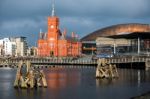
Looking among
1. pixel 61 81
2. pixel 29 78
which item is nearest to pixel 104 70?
pixel 61 81

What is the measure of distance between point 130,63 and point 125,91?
9854 centimetres

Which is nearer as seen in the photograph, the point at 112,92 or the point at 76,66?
the point at 112,92

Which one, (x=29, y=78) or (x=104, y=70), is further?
(x=104, y=70)

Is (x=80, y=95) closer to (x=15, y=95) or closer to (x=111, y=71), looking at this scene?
(x=15, y=95)

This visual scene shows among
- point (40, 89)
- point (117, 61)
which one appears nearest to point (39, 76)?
point (40, 89)

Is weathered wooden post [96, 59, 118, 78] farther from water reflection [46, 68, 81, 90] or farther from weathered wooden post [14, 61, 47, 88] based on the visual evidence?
weathered wooden post [14, 61, 47, 88]

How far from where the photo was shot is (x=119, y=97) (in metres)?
67.5

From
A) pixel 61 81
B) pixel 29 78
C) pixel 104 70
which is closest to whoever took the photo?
pixel 29 78

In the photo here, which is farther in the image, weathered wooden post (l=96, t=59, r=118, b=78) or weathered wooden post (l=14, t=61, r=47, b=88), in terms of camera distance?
weathered wooden post (l=96, t=59, r=118, b=78)

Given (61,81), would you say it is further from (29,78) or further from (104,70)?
(29,78)

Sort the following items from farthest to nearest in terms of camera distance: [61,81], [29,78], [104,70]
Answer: [104,70] → [61,81] → [29,78]

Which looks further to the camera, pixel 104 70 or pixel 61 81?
pixel 104 70

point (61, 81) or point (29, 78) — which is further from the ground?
point (29, 78)

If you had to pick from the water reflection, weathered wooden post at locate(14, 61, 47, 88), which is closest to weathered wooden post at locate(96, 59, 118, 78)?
the water reflection
